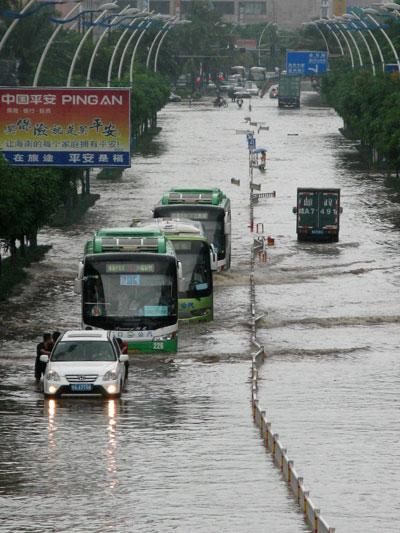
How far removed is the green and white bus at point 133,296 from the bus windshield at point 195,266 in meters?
5.06

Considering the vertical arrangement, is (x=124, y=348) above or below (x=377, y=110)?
below

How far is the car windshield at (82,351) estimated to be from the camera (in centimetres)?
3064

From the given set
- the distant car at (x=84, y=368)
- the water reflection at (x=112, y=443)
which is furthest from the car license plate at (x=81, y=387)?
the water reflection at (x=112, y=443)

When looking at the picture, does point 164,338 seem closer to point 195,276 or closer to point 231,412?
point 195,276

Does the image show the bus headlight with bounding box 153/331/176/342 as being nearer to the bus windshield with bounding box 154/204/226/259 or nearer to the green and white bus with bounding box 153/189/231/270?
the green and white bus with bounding box 153/189/231/270

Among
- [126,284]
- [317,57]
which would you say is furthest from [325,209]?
[317,57]

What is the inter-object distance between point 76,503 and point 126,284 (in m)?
15.7

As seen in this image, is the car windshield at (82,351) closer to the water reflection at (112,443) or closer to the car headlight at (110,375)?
the car headlight at (110,375)

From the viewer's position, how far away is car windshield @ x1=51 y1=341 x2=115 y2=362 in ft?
101

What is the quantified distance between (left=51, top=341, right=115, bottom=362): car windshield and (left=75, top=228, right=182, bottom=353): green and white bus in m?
4.27

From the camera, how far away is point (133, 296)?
35.8m

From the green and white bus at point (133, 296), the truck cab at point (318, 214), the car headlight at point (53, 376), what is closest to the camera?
the car headlight at point (53, 376)

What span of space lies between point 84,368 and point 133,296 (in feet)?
19.7

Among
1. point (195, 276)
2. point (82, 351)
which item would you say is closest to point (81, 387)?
point (82, 351)
